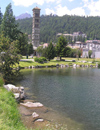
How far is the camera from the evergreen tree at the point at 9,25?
6175 centimetres

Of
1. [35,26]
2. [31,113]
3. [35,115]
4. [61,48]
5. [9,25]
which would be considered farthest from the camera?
[35,26]

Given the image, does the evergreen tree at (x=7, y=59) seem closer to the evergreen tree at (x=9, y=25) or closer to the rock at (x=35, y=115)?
the rock at (x=35, y=115)

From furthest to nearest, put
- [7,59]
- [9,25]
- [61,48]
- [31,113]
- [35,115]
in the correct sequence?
1. [61,48]
2. [9,25]
3. [7,59]
4. [31,113]
5. [35,115]

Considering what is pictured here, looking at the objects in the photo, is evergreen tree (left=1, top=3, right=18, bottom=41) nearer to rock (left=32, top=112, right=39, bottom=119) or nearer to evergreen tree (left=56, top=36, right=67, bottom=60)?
evergreen tree (left=56, top=36, right=67, bottom=60)

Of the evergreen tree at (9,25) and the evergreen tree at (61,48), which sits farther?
the evergreen tree at (61,48)

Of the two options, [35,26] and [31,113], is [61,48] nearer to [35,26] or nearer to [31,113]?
[35,26]

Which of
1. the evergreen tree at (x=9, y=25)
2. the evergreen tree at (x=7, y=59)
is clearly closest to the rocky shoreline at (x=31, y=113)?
the evergreen tree at (x=7, y=59)

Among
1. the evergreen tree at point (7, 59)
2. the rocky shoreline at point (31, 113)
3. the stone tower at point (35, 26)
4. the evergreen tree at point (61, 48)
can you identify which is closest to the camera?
the rocky shoreline at point (31, 113)

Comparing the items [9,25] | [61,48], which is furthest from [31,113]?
[61,48]

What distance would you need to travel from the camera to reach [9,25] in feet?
206

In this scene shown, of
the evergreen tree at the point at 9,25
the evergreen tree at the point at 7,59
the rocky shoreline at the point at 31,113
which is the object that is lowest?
the rocky shoreline at the point at 31,113

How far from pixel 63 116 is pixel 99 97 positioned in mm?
9554

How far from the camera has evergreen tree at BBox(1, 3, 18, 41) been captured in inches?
2431

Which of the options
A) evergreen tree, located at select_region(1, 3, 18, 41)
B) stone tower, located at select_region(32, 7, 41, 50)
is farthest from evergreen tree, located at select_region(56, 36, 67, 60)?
stone tower, located at select_region(32, 7, 41, 50)
